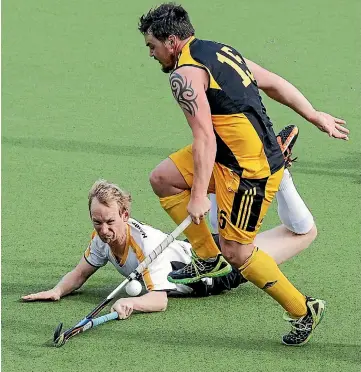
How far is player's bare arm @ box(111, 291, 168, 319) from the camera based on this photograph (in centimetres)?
536

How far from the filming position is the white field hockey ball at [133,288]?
5320mm

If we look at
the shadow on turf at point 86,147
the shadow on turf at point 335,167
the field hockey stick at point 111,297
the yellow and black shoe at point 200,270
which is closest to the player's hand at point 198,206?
the field hockey stick at point 111,297

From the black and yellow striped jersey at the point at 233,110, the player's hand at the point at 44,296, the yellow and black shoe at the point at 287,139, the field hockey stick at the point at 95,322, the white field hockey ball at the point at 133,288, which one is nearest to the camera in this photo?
the black and yellow striped jersey at the point at 233,110

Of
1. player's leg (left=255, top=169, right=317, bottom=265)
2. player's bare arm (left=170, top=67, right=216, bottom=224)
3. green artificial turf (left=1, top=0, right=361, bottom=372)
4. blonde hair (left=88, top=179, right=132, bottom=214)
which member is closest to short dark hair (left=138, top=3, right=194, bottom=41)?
player's bare arm (left=170, top=67, right=216, bottom=224)

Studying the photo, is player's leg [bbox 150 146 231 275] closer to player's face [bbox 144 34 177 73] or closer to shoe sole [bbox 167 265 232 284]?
Answer: shoe sole [bbox 167 265 232 284]

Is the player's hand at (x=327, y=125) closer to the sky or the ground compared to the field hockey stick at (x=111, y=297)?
closer to the sky

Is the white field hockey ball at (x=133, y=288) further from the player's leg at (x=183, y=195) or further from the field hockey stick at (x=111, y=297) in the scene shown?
the player's leg at (x=183, y=195)

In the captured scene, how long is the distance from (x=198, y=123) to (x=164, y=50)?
0.42 meters

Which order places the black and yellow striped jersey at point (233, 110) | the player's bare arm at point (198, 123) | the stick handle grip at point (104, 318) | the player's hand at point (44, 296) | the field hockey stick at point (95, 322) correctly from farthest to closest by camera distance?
the player's hand at point (44, 296)
the stick handle grip at point (104, 318)
the field hockey stick at point (95, 322)
the black and yellow striped jersey at point (233, 110)
the player's bare arm at point (198, 123)

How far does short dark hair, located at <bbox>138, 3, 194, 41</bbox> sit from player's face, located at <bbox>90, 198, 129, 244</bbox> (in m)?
0.92

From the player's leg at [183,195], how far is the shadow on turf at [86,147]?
316 cm

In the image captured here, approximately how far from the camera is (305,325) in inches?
197

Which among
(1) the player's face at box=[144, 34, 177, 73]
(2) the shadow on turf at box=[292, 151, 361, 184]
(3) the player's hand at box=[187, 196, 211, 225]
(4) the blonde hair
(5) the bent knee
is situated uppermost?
(1) the player's face at box=[144, 34, 177, 73]

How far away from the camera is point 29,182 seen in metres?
7.68
